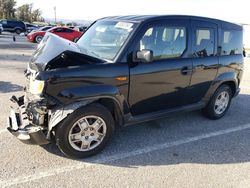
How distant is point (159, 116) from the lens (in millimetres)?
4195

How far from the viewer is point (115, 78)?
11.5 ft

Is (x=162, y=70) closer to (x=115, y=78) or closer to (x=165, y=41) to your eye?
(x=165, y=41)

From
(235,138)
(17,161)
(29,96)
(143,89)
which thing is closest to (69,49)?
(29,96)

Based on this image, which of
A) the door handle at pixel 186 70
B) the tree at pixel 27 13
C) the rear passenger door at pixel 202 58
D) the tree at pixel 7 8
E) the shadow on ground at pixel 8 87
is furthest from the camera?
the tree at pixel 27 13

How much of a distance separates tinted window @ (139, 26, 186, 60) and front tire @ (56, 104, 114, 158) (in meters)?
1.15

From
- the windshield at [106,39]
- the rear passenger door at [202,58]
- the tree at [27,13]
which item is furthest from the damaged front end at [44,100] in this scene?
the tree at [27,13]

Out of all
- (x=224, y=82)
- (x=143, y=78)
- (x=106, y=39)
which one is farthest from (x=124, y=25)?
(x=224, y=82)

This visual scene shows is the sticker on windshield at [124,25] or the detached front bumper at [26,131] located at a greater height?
the sticker on windshield at [124,25]

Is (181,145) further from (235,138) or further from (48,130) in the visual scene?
(48,130)

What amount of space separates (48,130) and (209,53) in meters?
3.07

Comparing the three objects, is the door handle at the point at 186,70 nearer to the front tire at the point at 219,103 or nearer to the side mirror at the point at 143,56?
the side mirror at the point at 143,56

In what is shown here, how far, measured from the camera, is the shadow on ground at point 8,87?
6533mm

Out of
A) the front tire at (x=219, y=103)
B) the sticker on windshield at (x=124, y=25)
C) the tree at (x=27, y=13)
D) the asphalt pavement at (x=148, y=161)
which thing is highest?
the tree at (x=27, y=13)

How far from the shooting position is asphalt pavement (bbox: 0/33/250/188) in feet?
10.2
